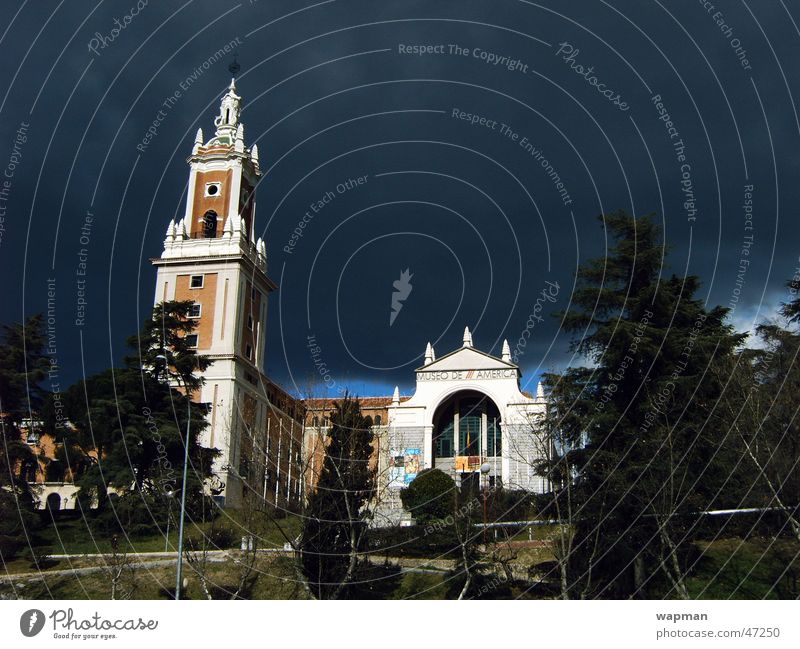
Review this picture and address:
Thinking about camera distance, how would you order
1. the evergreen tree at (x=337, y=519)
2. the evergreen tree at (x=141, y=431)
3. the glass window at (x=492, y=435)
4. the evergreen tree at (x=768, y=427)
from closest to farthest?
the evergreen tree at (x=768, y=427) → the evergreen tree at (x=337, y=519) → the evergreen tree at (x=141, y=431) → the glass window at (x=492, y=435)

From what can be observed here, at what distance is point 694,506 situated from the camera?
2388 cm

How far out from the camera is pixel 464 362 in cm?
5553

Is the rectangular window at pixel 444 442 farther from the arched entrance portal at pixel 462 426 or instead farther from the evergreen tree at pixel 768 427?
the evergreen tree at pixel 768 427

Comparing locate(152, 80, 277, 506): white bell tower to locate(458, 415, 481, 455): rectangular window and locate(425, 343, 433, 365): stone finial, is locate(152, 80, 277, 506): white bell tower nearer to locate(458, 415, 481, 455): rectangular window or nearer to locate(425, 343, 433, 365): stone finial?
locate(425, 343, 433, 365): stone finial

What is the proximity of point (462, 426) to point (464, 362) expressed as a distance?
4399 millimetres

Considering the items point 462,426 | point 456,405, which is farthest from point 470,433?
point 456,405

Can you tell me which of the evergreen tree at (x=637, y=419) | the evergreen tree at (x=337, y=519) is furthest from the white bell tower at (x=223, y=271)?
the evergreen tree at (x=637, y=419)

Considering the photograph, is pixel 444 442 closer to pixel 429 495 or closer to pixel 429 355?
pixel 429 355

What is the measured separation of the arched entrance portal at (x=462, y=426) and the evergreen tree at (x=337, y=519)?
1168 inches

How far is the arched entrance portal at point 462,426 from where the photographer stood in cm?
5491

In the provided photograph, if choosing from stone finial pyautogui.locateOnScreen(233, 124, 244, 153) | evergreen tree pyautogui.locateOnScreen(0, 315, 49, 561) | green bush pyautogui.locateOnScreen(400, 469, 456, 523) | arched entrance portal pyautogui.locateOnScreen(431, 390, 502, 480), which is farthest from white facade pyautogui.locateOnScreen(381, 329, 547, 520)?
evergreen tree pyautogui.locateOnScreen(0, 315, 49, 561)
